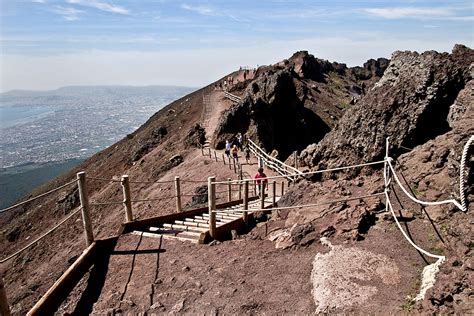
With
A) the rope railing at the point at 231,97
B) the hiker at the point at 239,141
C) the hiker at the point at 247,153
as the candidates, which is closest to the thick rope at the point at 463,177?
the hiker at the point at 247,153

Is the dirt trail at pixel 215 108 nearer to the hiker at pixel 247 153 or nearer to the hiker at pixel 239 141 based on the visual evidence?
the hiker at pixel 239 141

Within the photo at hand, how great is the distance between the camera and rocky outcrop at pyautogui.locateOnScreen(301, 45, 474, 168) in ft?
31.8

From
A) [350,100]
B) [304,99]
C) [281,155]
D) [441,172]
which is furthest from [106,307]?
[350,100]

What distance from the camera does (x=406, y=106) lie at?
1016 cm

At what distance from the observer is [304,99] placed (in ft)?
135

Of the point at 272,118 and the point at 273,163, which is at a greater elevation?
the point at 272,118

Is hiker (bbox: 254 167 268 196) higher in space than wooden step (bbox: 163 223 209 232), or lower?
higher

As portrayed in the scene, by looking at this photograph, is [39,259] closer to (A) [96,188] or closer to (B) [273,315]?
(A) [96,188]

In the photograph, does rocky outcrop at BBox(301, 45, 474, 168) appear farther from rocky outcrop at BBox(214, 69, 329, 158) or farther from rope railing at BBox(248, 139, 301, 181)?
rocky outcrop at BBox(214, 69, 329, 158)

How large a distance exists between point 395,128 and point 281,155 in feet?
64.5

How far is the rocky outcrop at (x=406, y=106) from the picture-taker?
31.8 feet

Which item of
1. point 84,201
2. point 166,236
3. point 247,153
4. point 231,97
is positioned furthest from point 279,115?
point 84,201

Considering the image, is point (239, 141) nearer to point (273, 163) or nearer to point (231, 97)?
point (273, 163)

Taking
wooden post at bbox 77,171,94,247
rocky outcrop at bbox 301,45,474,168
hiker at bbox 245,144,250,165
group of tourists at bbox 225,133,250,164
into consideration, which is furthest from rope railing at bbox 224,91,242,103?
wooden post at bbox 77,171,94,247
